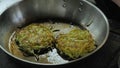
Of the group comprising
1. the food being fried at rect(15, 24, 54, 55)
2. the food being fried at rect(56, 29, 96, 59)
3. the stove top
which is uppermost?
the food being fried at rect(15, 24, 54, 55)

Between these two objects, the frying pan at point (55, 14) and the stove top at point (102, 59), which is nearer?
the stove top at point (102, 59)

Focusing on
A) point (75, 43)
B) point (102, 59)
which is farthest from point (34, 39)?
point (102, 59)

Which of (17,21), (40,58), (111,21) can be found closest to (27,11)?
(17,21)

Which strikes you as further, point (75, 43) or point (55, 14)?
point (55, 14)

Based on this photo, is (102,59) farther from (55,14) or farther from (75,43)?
(55,14)

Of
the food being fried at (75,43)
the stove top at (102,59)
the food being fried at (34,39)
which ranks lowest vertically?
the stove top at (102,59)

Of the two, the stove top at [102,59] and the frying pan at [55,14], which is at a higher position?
the frying pan at [55,14]
